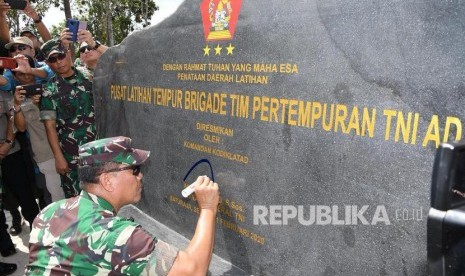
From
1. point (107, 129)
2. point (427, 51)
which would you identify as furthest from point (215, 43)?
point (107, 129)

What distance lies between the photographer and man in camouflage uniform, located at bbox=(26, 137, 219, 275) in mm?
1466

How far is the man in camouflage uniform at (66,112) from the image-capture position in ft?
11.3

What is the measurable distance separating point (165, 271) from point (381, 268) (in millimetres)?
891

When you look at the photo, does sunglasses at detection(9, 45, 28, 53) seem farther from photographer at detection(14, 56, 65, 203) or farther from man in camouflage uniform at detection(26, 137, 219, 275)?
man in camouflage uniform at detection(26, 137, 219, 275)

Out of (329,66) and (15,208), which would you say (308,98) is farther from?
(15,208)

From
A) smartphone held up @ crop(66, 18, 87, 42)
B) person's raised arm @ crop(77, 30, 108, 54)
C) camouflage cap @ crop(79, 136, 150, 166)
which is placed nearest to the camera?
camouflage cap @ crop(79, 136, 150, 166)

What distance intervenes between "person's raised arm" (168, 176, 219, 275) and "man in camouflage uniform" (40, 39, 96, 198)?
2040 mm

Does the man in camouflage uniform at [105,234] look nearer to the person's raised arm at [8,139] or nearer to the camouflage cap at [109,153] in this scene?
the camouflage cap at [109,153]

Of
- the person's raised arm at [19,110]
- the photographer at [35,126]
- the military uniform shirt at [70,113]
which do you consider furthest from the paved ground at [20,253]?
the person's raised arm at [19,110]

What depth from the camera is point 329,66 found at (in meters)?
1.84

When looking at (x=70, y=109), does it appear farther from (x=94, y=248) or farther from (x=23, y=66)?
(x=94, y=248)

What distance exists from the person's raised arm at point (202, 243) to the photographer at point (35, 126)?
2194 millimetres

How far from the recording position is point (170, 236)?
119 inches

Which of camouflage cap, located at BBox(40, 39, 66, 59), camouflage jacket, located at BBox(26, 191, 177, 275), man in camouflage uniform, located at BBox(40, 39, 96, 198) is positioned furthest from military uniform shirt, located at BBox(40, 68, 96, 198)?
camouflage jacket, located at BBox(26, 191, 177, 275)
